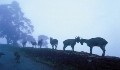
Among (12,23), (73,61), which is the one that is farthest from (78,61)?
(12,23)

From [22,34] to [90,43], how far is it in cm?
4532

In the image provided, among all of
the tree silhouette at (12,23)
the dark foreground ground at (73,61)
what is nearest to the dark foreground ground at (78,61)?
the dark foreground ground at (73,61)

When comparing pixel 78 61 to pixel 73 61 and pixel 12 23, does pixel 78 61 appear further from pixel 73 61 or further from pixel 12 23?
pixel 12 23

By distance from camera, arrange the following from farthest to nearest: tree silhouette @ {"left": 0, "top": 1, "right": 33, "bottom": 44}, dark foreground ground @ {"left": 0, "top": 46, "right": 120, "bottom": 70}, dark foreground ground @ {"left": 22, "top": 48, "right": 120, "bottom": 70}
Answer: tree silhouette @ {"left": 0, "top": 1, "right": 33, "bottom": 44} → dark foreground ground @ {"left": 0, "top": 46, "right": 120, "bottom": 70} → dark foreground ground @ {"left": 22, "top": 48, "right": 120, "bottom": 70}

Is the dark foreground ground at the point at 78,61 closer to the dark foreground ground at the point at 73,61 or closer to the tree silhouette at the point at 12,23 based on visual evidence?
the dark foreground ground at the point at 73,61

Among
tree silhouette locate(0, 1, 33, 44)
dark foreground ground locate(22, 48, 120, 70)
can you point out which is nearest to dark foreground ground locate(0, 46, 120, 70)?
dark foreground ground locate(22, 48, 120, 70)

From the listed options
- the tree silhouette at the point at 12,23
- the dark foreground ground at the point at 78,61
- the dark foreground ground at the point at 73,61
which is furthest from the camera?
the tree silhouette at the point at 12,23

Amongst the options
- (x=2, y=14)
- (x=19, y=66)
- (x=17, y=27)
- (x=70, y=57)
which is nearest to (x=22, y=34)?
(x=17, y=27)

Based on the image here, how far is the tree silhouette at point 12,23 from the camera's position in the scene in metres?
73.0

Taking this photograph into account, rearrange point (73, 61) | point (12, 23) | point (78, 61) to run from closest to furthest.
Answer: point (78, 61) → point (73, 61) → point (12, 23)

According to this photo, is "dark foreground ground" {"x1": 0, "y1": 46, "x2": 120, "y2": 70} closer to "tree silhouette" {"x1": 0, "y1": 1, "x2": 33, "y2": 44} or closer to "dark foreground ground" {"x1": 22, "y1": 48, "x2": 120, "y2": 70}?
"dark foreground ground" {"x1": 22, "y1": 48, "x2": 120, "y2": 70}

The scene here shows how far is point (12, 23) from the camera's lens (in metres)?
75.5

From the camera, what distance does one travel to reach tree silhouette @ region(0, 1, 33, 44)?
7300 cm

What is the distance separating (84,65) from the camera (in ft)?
79.6
